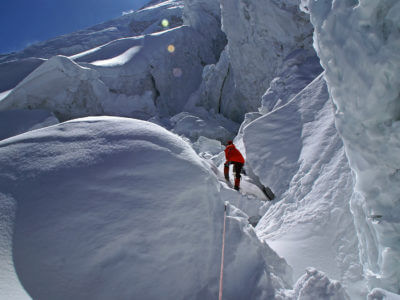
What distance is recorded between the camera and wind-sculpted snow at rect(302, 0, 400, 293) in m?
1.67

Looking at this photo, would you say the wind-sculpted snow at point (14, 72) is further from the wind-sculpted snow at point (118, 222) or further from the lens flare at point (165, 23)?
the lens flare at point (165, 23)

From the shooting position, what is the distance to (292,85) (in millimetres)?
7930

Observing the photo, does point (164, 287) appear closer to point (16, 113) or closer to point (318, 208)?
point (318, 208)

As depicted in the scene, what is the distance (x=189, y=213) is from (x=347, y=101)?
1518 millimetres

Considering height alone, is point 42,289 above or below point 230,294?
above

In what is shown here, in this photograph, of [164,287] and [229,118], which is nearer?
[164,287]

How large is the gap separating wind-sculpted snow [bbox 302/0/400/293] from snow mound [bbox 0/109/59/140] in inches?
322

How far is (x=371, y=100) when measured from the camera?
1788mm

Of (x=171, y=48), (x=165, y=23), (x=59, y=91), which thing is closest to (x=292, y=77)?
(x=59, y=91)

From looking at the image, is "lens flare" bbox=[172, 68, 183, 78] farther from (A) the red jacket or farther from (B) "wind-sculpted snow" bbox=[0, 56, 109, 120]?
(A) the red jacket

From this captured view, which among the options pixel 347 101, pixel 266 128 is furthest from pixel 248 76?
pixel 347 101

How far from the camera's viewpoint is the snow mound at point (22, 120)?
7.54 meters

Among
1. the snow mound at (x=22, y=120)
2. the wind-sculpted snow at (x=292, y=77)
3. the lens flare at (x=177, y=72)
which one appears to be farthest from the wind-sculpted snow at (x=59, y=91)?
the wind-sculpted snow at (x=292, y=77)

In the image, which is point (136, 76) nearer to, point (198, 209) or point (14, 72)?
point (14, 72)
